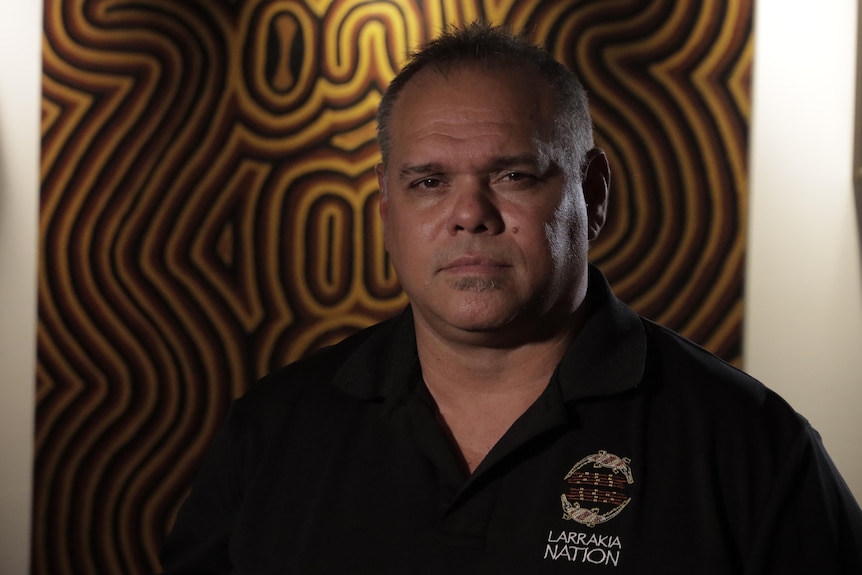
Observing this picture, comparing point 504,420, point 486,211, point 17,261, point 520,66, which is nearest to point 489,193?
point 486,211

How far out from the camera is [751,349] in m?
1.98

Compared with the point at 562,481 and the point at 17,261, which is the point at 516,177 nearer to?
the point at 562,481

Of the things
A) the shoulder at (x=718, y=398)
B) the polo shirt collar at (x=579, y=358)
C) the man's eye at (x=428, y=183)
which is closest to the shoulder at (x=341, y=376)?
the polo shirt collar at (x=579, y=358)

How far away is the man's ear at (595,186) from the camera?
1.32 metres

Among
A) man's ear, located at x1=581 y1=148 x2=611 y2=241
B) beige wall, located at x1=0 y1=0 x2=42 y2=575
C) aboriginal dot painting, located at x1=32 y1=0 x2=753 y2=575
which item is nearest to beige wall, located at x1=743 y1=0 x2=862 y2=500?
aboriginal dot painting, located at x1=32 y1=0 x2=753 y2=575

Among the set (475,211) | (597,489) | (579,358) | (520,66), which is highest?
(520,66)

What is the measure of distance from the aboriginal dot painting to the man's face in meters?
0.84

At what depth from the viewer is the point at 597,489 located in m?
1.12

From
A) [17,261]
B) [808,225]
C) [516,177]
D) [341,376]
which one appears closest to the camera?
[516,177]

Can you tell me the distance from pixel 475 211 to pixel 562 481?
32cm

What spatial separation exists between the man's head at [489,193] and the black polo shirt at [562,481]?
3.6 inches

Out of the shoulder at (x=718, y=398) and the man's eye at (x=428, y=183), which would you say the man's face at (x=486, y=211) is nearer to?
the man's eye at (x=428, y=183)

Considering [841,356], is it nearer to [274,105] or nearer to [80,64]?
[274,105]

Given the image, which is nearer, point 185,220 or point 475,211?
point 475,211
